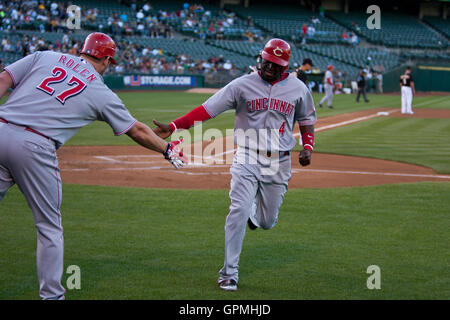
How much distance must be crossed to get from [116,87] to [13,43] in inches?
272

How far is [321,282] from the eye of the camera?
5719 millimetres

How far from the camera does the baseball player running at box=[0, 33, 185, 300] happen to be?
470 centimetres

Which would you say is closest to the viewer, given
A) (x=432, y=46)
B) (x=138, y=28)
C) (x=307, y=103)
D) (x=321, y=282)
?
(x=321, y=282)

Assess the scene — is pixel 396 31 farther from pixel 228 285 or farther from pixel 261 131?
pixel 228 285

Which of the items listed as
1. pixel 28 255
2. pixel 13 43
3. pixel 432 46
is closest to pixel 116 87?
pixel 13 43

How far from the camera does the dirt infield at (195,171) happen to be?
11.4 m

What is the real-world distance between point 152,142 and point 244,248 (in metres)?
2.36

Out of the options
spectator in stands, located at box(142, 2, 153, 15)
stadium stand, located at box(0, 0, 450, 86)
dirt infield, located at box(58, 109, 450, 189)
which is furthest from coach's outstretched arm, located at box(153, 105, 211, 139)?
spectator in stands, located at box(142, 2, 153, 15)

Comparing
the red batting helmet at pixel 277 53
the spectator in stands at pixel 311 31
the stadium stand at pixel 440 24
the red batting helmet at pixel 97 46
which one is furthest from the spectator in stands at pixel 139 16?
the red batting helmet at pixel 97 46

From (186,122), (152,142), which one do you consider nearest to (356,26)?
(186,122)

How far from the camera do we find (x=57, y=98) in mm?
4789

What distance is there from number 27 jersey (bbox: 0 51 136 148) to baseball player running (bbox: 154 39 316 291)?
1074mm
